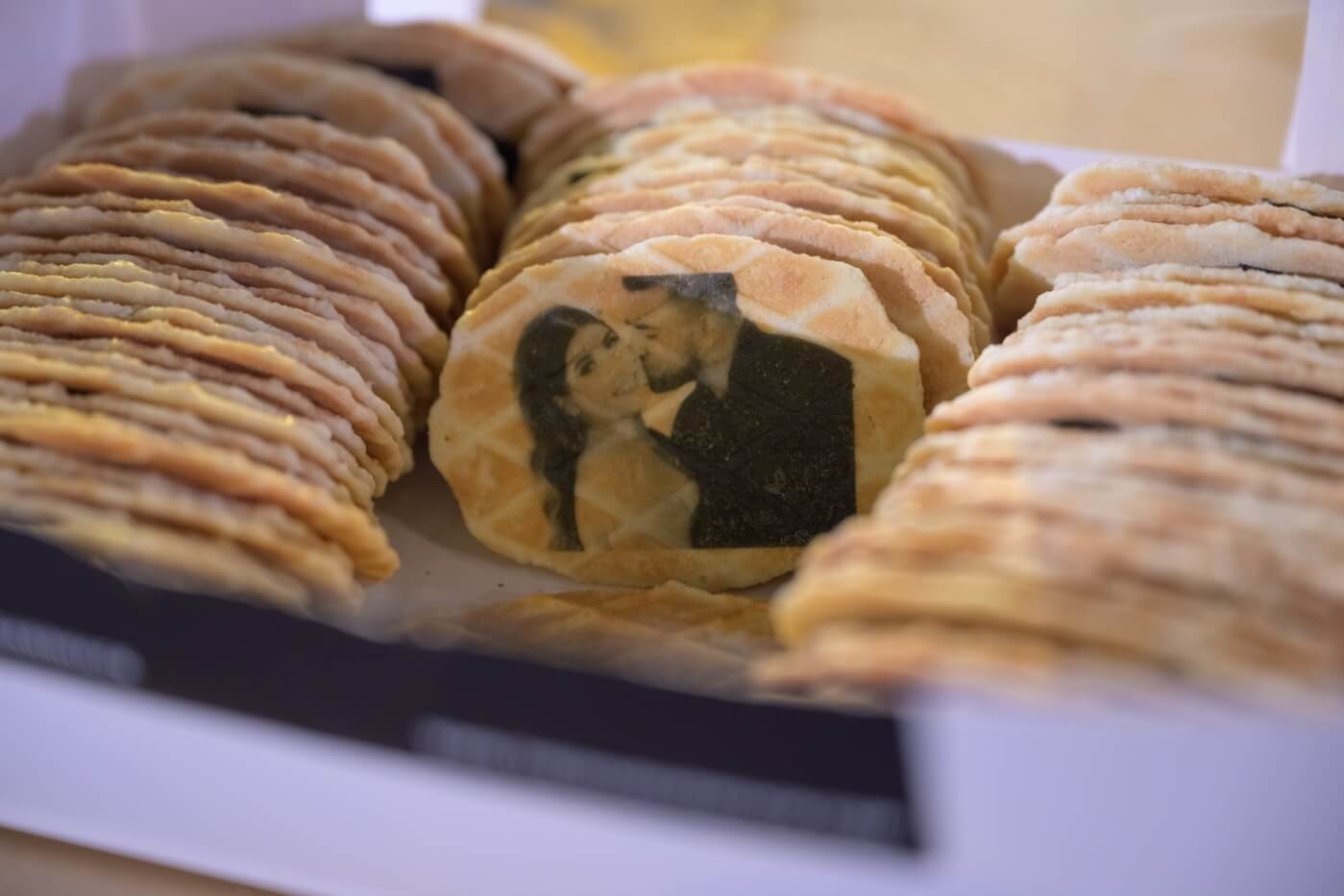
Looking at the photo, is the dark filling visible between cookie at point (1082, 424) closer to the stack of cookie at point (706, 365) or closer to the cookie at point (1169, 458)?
the cookie at point (1169, 458)

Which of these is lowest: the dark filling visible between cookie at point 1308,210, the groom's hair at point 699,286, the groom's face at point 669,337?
the groom's face at point 669,337

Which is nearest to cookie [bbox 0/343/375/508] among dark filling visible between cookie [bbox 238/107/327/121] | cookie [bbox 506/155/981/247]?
cookie [bbox 506/155/981/247]

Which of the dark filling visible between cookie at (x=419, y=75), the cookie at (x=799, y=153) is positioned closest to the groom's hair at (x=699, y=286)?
the cookie at (x=799, y=153)

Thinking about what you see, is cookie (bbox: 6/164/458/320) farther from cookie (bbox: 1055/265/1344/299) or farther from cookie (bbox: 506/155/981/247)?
cookie (bbox: 1055/265/1344/299)

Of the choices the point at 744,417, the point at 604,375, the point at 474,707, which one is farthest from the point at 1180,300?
the point at 474,707

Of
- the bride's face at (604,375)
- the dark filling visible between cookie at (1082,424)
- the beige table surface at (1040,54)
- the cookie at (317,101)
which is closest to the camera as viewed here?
the dark filling visible between cookie at (1082,424)
